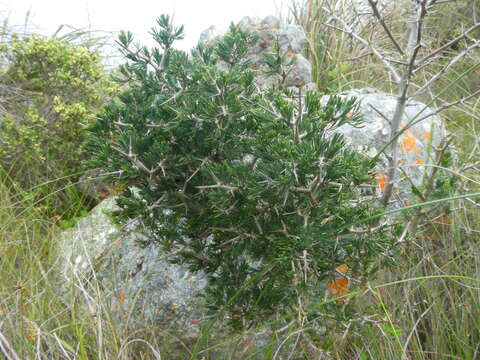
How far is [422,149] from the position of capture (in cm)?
327

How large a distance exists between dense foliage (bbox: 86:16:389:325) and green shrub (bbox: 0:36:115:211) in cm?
246

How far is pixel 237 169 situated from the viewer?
5.33 feet

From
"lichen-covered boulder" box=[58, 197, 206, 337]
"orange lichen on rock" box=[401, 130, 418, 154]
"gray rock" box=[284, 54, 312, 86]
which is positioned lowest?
"lichen-covered boulder" box=[58, 197, 206, 337]

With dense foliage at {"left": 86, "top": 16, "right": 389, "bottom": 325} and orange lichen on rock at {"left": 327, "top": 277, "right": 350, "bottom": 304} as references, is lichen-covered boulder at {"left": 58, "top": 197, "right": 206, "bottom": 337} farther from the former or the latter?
orange lichen on rock at {"left": 327, "top": 277, "right": 350, "bottom": 304}

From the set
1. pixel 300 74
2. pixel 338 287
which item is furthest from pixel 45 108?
pixel 338 287

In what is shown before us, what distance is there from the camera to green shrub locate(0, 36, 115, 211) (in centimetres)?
413

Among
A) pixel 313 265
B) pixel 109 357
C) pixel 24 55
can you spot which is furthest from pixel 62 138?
pixel 313 265

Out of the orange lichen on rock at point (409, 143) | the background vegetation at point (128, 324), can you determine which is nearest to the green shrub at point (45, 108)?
the background vegetation at point (128, 324)

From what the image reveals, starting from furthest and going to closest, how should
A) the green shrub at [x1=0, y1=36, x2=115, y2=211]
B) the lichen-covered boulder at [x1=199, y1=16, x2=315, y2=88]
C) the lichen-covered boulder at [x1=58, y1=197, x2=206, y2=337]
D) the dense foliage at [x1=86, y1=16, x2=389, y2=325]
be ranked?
the lichen-covered boulder at [x1=199, y1=16, x2=315, y2=88]
the green shrub at [x1=0, y1=36, x2=115, y2=211]
the lichen-covered boulder at [x1=58, y1=197, x2=206, y2=337]
the dense foliage at [x1=86, y1=16, x2=389, y2=325]

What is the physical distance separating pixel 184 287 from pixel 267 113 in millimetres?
1317

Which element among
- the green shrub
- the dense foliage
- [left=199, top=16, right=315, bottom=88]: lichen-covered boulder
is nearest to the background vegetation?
the green shrub

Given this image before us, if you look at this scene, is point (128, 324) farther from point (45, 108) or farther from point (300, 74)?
point (300, 74)

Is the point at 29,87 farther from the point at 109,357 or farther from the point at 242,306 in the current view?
the point at 242,306

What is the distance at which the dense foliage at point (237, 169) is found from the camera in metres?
1.57
